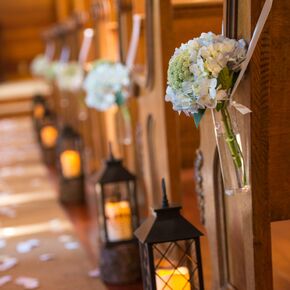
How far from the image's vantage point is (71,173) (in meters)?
5.31

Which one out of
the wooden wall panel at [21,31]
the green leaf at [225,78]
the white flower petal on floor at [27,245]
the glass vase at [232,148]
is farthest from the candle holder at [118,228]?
the wooden wall panel at [21,31]

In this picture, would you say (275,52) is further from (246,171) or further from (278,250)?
(278,250)

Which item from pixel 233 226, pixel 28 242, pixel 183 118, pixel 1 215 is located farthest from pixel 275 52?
pixel 1 215

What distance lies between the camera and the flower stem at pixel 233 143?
2100 mm

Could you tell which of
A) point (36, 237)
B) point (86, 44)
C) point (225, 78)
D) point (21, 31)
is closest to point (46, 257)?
point (36, 237)

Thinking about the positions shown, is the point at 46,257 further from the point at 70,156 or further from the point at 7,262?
the point at 70,156

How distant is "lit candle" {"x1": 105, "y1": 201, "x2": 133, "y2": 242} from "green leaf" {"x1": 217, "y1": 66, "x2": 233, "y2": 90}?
149cm

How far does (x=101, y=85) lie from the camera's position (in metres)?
3.83

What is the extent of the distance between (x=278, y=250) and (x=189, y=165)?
69.8 inches

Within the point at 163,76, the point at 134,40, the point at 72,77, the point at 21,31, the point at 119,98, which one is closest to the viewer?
the point at 163,76

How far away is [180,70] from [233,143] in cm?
29

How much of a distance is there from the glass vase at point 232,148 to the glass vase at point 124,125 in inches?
77.9

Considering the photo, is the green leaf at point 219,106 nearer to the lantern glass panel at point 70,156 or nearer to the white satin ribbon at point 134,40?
the white satin ribbon at point 134,40

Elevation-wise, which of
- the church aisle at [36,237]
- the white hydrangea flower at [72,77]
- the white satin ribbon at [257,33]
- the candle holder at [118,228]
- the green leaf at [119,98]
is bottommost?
the church aisle at [36,237]
